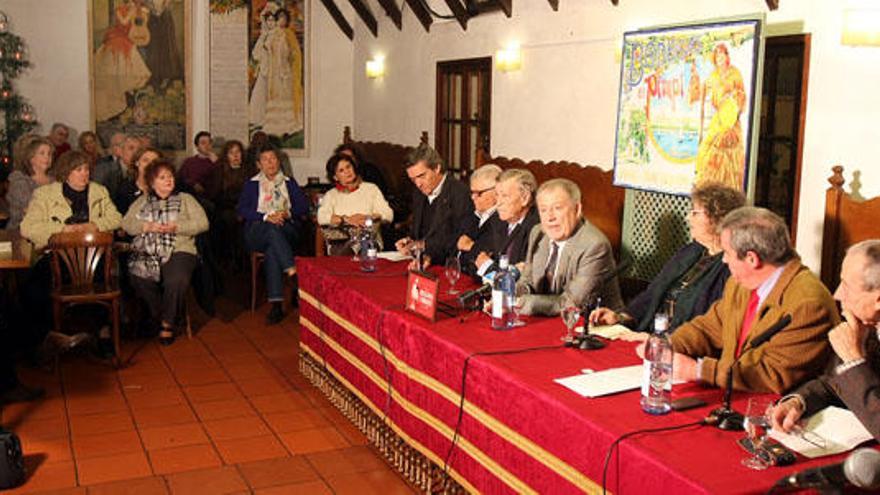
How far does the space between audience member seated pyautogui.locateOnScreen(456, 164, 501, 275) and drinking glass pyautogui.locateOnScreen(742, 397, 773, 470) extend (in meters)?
2.74

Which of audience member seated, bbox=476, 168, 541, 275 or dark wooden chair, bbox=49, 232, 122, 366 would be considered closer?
audience member seated, bbox=476, 168, 541, 275

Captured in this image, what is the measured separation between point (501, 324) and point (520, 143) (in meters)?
4.34

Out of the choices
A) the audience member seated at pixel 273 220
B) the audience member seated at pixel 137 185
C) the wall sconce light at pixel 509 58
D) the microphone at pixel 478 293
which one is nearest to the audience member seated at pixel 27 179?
the audience member seated at pixel 137 185

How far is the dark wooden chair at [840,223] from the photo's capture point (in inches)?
171

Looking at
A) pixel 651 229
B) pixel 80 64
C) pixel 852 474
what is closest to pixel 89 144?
pixel 80 64

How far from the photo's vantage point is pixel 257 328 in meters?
6.75

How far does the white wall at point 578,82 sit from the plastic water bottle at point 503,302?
2.13 meters

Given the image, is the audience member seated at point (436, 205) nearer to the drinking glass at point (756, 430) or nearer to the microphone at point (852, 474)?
the drinking glass at point (756, 430)

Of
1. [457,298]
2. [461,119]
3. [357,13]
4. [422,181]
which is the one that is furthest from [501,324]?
[357,13]

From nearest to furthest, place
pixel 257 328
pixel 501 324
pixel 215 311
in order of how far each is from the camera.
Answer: pixel 501 324 < pixel 257 328 < pixel 215 311

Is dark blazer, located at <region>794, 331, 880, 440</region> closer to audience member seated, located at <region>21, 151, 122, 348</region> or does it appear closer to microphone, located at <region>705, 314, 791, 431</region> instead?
microphone, located at <region>705, 314, 791, 431</region>

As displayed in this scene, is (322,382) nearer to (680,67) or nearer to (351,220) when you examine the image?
(351,220)

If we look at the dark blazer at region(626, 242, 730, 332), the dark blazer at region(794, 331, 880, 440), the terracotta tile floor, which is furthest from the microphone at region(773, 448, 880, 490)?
the terracotta tile floor

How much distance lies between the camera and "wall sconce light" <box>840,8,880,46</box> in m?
4.21
